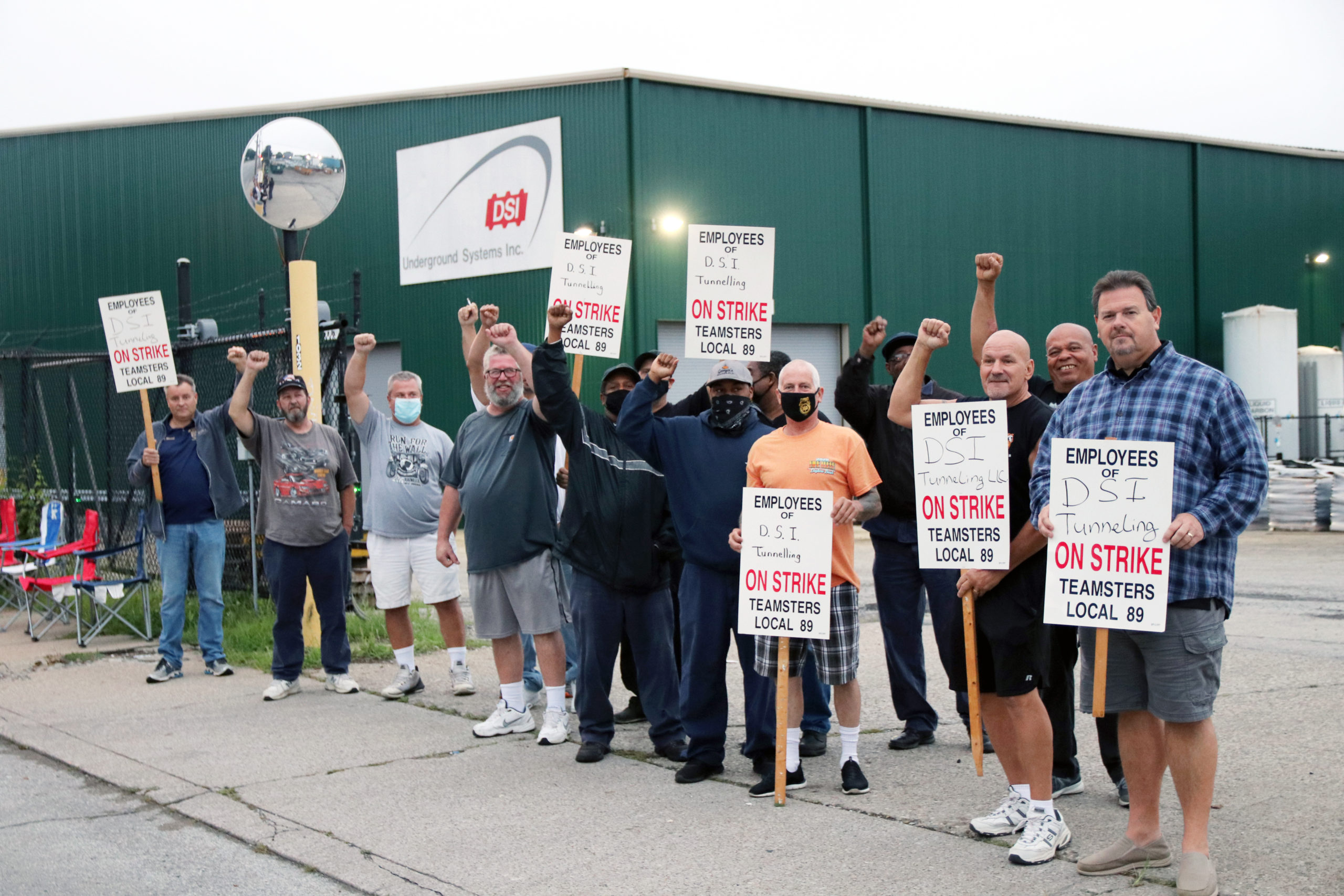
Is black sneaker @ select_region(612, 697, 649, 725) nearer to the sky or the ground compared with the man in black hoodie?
nearer to the ground

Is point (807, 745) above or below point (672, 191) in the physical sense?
below

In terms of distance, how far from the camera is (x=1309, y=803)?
5.08m

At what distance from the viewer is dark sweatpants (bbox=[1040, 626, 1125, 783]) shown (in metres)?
5.41

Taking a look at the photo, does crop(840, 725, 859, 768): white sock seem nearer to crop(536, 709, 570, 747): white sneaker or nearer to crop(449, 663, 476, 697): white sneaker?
crop(536, 709, 570, 747): white sneaker

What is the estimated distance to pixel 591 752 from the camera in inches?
251

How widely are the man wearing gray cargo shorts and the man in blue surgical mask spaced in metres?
1.17

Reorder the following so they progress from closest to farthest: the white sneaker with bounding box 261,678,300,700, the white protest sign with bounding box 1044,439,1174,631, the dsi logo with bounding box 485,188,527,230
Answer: the white protest sign with bounding box 1044,439,1174,631 < the white sneaker with bounding box 261,678,300,700 < the dsi logo with bounding box 485,188,527,230

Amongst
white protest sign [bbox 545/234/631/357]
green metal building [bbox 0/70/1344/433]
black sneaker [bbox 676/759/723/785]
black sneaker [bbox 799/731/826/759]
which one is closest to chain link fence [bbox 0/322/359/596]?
white protest sign [bbox 545/234/631/357]

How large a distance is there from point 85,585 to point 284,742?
166 inches

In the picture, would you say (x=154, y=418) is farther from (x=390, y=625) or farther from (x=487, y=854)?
(x=487, y=854)

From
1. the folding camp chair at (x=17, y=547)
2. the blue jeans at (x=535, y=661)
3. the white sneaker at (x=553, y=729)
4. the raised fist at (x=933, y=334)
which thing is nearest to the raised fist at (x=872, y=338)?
the raised fist at (x=933, y=334)

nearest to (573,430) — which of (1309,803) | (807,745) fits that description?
(807,745)

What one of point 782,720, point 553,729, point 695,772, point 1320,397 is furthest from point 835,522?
point 1320,397

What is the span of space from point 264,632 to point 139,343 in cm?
251
